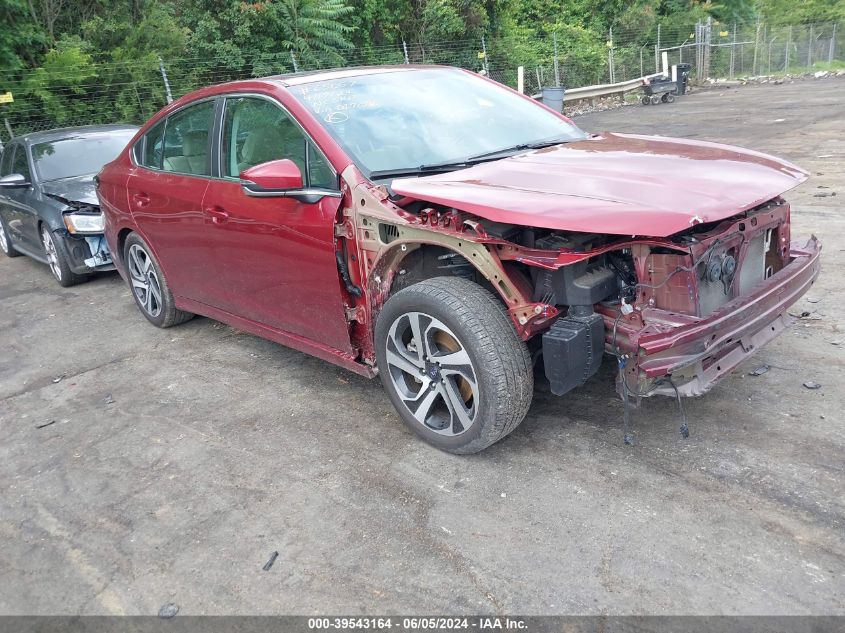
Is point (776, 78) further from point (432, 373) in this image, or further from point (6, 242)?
point (432, 373)

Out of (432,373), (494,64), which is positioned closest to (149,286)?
(432,373)

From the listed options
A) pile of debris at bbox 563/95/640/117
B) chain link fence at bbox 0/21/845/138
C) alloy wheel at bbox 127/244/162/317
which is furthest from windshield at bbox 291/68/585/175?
pile of debris at bbox 563/95/640/117

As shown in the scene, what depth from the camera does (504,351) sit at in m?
3.04

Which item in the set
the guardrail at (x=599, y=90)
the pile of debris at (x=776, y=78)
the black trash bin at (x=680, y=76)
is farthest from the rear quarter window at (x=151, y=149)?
the pile of debris at (x=776, y=78)

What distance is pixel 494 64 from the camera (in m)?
22.9

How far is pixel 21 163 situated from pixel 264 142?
5252 mm

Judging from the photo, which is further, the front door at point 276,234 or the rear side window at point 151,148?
the rear side window at point 151,148

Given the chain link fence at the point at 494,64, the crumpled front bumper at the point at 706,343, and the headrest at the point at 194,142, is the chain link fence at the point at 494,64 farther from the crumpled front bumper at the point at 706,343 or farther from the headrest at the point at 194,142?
the crumpled front bumper at the point at 706,343

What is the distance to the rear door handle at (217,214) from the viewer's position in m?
4.23

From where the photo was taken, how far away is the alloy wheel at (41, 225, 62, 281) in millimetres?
7244

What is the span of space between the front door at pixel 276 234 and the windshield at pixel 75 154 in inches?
166

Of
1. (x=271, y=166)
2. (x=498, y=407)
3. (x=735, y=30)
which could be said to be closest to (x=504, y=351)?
(x=498, y=407)

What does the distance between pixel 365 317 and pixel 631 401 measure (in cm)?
138

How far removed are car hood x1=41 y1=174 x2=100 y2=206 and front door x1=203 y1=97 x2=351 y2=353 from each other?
3348 millimetres
